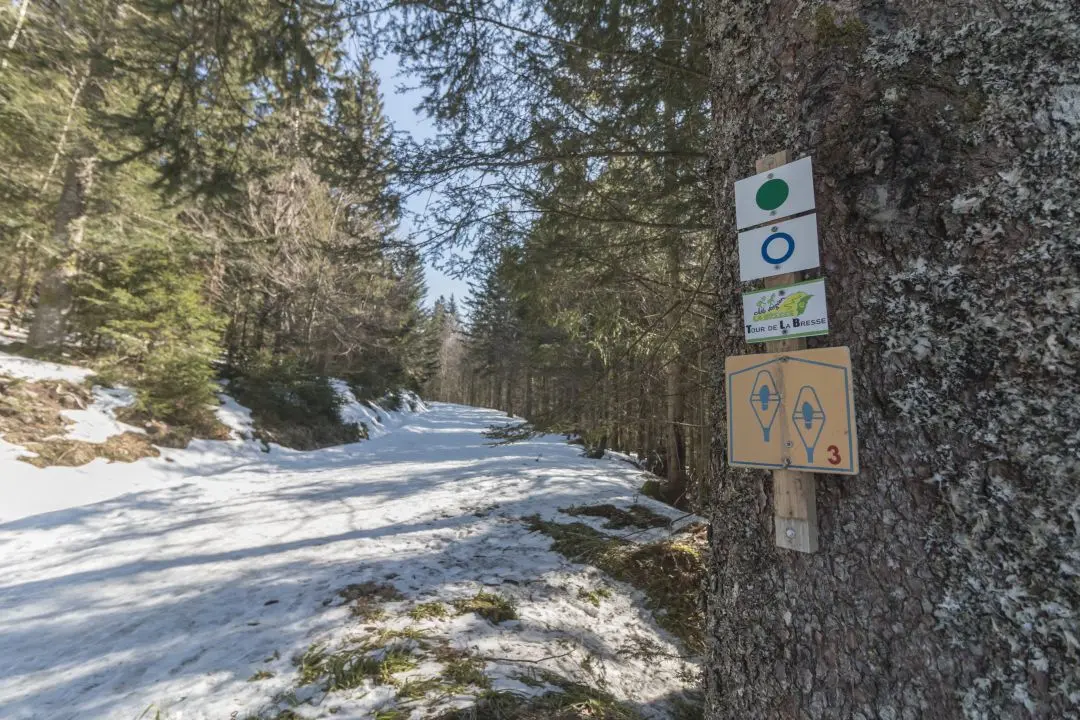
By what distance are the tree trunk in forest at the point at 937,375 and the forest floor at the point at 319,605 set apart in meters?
1.45

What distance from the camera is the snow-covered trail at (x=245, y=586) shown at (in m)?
2.42

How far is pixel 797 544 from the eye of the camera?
3.73ft

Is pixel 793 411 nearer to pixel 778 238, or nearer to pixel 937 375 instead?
pixel 937 375

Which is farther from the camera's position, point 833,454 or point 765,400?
point 765,400

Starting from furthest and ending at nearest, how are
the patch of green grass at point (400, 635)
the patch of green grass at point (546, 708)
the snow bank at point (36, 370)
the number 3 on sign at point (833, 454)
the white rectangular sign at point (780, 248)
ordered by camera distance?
the snow bank at point (36, 370), the patch of green grass at point (400, 635), the patch of green grass at point (546, 708), the white rectangular sign at point (780, 248), the number 3 on sign at point (833, 454)

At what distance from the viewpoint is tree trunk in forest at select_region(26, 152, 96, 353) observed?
8.82m

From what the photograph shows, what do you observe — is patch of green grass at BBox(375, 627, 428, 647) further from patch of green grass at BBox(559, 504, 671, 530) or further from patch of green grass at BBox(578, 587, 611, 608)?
patch of green grass at BBox(559, 504, 671, 530)

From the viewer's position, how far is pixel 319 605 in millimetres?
3150

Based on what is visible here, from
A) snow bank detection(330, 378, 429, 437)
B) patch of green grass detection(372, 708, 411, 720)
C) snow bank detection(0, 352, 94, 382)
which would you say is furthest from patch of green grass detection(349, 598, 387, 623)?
snow bank detection(330, 378, 429, 437)

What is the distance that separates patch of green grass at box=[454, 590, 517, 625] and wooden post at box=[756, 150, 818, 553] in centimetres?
239

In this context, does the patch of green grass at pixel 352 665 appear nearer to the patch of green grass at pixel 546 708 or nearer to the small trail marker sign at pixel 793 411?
the patch of green grass at pixel 546 708

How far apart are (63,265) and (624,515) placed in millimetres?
11508

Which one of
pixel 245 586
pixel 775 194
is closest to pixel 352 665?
pixel 245 586

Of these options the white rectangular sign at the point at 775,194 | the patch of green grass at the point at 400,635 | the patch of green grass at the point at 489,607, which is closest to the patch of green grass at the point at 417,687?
the patch of green grass at the point at 400,635
